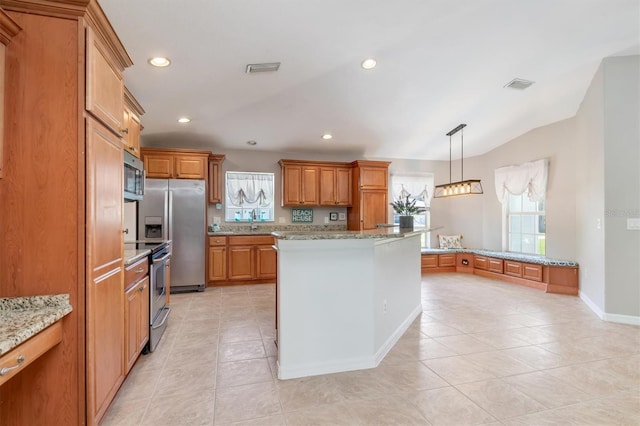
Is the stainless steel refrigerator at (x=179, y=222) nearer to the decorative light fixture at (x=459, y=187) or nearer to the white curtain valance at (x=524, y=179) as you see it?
the decorative light fixture at (x=459, y=187)

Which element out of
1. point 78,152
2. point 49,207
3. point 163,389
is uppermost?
point 78,152

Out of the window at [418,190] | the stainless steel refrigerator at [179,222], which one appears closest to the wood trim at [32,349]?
the stainless steel refrigerator at [179,222]

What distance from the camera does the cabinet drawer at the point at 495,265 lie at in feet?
19.4

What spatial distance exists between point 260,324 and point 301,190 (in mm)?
2948

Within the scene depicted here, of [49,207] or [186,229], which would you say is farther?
[186,229]

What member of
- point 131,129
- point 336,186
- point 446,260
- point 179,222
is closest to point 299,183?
point 336,186

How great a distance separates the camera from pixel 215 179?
18.4 feet

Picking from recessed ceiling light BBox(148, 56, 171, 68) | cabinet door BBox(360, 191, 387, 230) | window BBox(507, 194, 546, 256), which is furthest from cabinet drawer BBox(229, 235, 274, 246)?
window BBox(507, 194, 546, 256)

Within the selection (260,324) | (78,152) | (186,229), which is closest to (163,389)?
(260,324)

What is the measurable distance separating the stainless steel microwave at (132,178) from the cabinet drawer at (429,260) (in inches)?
201

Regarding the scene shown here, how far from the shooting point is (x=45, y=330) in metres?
1.40

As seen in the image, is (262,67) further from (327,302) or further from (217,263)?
(217,263)

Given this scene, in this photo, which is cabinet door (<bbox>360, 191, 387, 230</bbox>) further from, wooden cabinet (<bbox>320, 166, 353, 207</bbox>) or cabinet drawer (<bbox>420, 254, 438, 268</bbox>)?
cabinet drawer (<bbox>420, 254, 438, 268</bbox>)

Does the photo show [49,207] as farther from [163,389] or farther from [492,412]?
[492,412]
